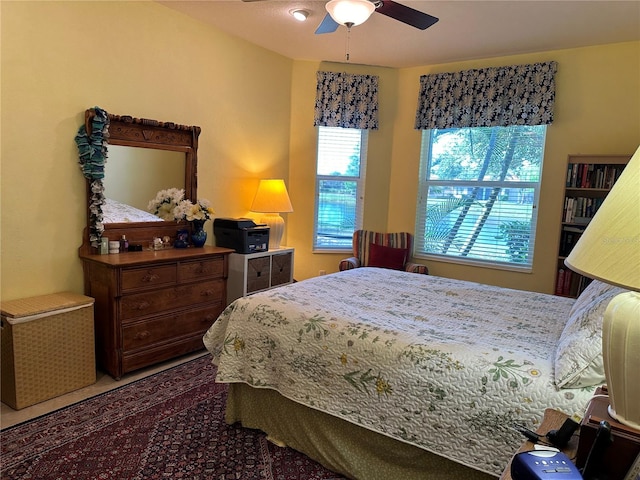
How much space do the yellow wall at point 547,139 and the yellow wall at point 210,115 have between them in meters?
0.01

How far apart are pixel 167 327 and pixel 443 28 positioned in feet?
10.5

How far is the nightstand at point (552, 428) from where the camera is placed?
3.37 ft

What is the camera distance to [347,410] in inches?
71.0

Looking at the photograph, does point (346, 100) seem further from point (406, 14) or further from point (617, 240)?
point (617, 240)

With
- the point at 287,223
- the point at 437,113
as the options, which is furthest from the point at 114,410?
the point at 437,113

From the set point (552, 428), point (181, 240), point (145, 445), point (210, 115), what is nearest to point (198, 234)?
point (181, 240)

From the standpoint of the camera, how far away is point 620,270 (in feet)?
2.35

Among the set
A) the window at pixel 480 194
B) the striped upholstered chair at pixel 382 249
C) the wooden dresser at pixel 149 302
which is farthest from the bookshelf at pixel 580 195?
the wooden dresser at pixel 149 302

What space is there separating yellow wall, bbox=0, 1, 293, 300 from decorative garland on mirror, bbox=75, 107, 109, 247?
0.06m

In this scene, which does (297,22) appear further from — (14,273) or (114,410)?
(114,410)

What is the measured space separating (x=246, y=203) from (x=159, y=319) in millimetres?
1621

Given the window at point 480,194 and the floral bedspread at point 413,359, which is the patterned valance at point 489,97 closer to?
the window at point 480,194

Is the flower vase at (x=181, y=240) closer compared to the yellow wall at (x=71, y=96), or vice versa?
the yellow wall at (x=71, y=96)

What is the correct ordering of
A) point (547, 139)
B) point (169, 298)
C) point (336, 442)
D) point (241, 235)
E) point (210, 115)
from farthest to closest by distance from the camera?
1. point (547, 139)
2. point (210, 115)
3. point (241, 235)
4. point (169, 298)
5. point (336, 442)
